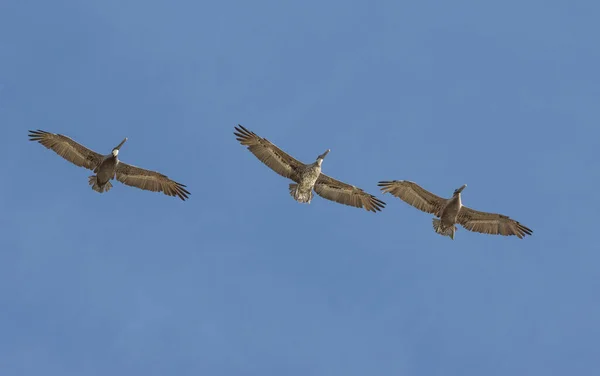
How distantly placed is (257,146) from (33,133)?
8.92 meters

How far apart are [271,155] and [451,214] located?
751 cm

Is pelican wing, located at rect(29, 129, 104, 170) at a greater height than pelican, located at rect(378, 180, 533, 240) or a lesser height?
lesser

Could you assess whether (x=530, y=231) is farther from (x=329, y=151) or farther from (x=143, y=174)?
(x=143, y=174)

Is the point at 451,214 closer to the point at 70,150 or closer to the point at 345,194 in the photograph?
the point at 345,194

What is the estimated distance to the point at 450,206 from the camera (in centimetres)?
4753

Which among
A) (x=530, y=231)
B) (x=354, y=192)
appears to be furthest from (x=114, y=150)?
(x=530, y=231)

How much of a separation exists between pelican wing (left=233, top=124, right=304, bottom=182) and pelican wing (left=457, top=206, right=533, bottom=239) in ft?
22.6

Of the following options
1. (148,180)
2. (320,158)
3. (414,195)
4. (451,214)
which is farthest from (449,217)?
(148,180)

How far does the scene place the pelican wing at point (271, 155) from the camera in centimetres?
4650

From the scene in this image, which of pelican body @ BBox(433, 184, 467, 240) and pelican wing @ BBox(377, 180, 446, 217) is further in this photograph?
pelican wing @ BBox(377, 180, 446, 217)

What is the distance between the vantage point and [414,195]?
4809 cm

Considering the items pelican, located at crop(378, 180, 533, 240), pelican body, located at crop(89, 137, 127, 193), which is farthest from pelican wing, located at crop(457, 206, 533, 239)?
pelican body, located at crop(89, 137, 127, 193)

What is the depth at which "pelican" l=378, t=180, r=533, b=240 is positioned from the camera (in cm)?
4769

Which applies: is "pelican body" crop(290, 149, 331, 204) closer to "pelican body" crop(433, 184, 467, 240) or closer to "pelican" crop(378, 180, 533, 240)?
"pelican" crop(378, 180, 533, 240)
